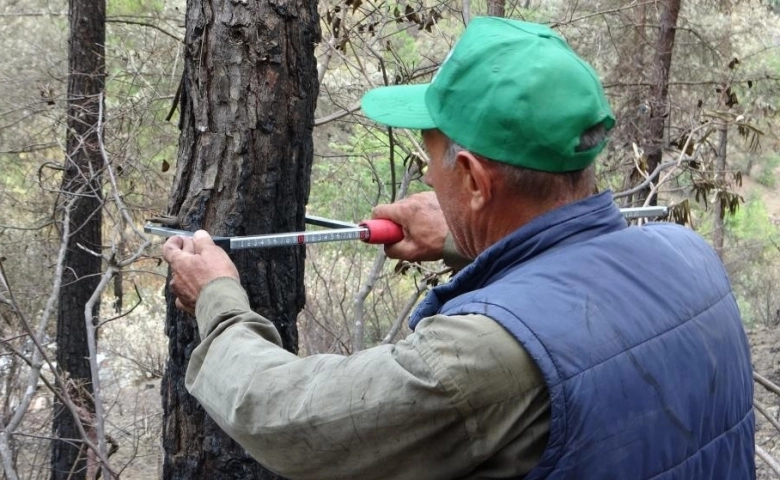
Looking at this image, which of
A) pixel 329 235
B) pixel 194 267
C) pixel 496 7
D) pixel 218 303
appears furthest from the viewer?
pixel 496 7

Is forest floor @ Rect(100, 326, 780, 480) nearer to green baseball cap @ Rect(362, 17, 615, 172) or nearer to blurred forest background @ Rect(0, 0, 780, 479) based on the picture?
blurred forest background @ Rect(0, 0, 780, 479)

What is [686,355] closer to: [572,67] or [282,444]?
[572,67]

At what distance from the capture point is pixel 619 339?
4.59 ft

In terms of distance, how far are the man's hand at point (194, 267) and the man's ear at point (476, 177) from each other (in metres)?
0.59

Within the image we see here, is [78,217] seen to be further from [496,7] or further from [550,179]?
[550,179]

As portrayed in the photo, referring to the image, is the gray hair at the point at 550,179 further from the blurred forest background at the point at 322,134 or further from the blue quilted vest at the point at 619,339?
the blurred forest background at the point at 322,134

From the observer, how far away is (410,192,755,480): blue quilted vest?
1.34 metres

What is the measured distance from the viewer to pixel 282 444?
150 cm

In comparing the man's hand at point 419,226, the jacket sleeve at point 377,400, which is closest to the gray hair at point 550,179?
the jacket sleeve at point 377,400

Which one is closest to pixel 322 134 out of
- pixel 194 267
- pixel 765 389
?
pixel 765 389

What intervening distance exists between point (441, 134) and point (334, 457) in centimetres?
62

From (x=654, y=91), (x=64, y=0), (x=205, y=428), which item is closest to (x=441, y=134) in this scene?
(x=205, y=428)

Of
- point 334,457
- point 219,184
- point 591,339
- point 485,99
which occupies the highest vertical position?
point 485,99

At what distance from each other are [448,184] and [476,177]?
0.29 ft
